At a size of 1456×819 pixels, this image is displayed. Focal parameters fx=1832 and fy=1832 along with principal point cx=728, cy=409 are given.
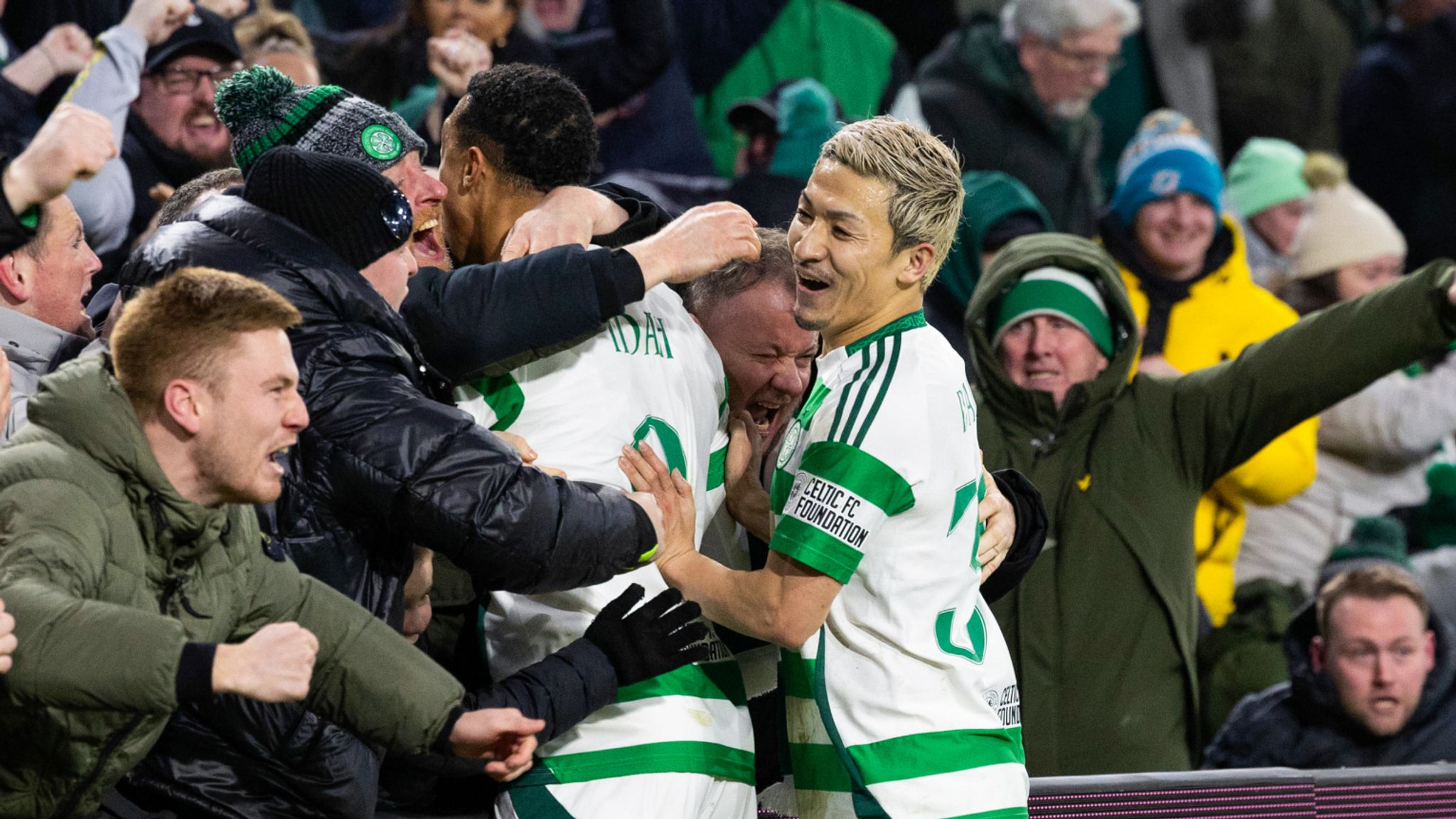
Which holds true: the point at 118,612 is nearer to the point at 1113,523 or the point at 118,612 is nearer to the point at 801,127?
the point at 1113,523

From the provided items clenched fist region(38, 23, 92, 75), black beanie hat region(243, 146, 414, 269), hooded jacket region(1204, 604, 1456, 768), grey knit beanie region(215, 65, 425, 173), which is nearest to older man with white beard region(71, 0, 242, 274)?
clenched fist region(38, 23, 92, 75)

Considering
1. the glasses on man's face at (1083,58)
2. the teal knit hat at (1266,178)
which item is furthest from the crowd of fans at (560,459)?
the teal knit hat at (1266,178)

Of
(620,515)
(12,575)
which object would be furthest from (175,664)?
(620,515)

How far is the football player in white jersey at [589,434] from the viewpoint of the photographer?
3.25m

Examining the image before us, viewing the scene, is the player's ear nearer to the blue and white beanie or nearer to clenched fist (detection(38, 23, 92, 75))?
clenched fist (detection(38, 23, 92, 75))

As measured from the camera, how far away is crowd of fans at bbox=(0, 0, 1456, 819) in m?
2.66

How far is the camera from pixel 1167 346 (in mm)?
6234

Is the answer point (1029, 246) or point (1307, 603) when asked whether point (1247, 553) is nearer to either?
point (1307, 603)

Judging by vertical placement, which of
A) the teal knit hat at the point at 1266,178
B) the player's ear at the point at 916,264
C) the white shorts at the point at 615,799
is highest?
the teal knit hat at the point at 1266,178

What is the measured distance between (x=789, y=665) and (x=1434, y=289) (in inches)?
72.7

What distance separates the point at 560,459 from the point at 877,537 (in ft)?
2.00

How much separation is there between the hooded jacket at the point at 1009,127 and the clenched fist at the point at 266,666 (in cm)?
526

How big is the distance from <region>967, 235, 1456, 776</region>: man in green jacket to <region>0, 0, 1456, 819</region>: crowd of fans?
12mm

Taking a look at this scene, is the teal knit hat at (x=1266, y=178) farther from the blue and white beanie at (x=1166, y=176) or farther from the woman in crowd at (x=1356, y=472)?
the blue and white beanie at (x=1166, y=176)
